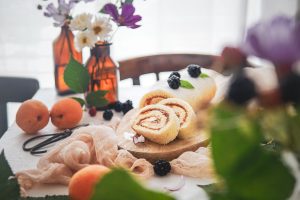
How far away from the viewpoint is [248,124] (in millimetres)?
234

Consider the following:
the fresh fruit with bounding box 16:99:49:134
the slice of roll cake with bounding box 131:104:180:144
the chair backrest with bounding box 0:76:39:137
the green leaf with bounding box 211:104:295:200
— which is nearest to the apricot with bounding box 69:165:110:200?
the green leaf with bounding box 211:104:295:200

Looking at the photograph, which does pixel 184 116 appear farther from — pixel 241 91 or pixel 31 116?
pixel 241 91

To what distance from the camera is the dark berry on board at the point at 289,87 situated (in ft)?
0.73

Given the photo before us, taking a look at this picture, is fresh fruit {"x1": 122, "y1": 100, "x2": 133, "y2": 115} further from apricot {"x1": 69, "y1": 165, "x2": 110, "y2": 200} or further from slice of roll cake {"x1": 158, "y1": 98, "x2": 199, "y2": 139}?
apricot {"x1": 69, "y1": 165, "x2": 110, "y2": 200}

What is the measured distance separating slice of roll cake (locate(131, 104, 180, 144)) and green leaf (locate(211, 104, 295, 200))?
1.81ft

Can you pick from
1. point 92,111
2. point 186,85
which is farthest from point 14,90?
point 186,85

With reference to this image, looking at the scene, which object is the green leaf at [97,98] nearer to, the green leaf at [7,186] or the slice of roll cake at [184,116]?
the slice of roll cake at [184,116]

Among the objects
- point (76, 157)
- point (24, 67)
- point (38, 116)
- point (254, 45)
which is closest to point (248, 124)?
point (254, 45)

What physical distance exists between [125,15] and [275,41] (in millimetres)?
738

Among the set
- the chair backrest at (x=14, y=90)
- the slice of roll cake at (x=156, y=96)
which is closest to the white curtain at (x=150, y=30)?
the chair backrest at (x=14, y=90)

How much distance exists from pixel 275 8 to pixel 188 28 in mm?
463

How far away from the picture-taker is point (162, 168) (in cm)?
73

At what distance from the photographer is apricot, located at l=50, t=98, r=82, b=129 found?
37.8 inches

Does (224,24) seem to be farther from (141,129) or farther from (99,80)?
(141,129)
